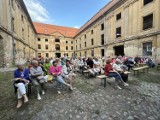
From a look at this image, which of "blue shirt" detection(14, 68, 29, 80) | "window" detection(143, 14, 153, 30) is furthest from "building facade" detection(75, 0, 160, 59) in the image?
"blue shirt" detection(14, 68, 29, 80)

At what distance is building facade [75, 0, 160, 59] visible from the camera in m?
12.3

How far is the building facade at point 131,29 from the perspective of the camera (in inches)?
484

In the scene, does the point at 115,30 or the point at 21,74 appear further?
the point at 115,30

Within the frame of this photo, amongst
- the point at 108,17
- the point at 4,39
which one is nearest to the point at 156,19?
the point at 108,17

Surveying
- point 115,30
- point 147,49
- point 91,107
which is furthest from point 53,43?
point 91,107

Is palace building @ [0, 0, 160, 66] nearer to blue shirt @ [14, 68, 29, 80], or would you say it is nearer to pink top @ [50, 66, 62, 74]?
blue shirt @ [14, 68, 29, 80]

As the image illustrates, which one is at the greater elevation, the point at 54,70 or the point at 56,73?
the point at 54,70

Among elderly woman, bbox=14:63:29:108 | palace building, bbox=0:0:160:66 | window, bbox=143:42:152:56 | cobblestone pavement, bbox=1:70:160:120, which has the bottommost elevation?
cobblestone pavement, bbox=1:70:160:120

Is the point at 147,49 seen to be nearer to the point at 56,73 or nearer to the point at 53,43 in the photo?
the point at 56,73

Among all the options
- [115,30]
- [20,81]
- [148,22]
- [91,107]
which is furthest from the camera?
[115,30]

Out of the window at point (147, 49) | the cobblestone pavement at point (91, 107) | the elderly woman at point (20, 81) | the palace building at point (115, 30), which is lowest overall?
the cobblestone pavement at point (91, 107)

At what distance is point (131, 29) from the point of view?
49.6 feet

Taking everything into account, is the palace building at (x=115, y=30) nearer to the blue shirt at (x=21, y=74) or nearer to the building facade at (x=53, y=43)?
the blue shirt at (x=21, y=74)

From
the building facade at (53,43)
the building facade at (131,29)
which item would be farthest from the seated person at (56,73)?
the building facade at (53,43)
